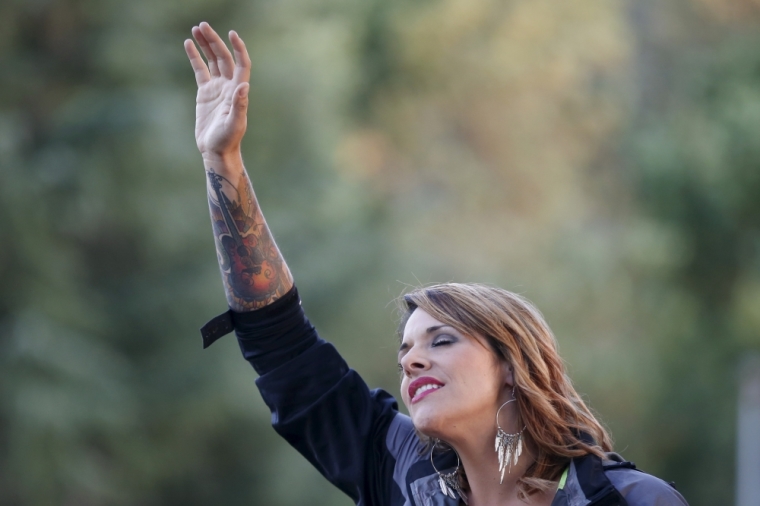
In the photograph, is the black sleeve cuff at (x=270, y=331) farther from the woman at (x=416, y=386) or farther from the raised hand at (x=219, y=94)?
the raised hand at (x=219, y=94)

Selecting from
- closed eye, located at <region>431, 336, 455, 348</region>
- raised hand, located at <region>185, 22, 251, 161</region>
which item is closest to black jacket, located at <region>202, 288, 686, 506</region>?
closed eye, located at <region>431, 336, 455, 348</region>

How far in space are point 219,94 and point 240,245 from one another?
0.45 meters

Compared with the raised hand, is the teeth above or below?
below

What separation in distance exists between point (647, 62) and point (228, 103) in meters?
19.6

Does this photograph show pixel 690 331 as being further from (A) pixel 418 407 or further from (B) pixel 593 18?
(A) pixel 418 407

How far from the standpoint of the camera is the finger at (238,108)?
9.56 ft

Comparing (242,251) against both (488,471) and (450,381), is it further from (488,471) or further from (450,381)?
(488,471)

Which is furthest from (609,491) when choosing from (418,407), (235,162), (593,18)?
(593,18)

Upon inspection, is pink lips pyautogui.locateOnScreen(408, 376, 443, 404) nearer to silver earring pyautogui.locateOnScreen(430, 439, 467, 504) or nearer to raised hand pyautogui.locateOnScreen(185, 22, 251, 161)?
silver earring pyautogui.locateOnScreen(430, 439, 467, 504)

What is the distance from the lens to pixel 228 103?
2.98 meters

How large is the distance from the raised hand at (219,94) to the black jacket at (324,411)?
0.48 m

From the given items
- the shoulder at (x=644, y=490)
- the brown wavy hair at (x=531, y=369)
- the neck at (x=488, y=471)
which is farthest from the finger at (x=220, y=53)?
the shoulder at (x=644, y=490)

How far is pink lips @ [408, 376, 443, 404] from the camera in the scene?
276 centimetres

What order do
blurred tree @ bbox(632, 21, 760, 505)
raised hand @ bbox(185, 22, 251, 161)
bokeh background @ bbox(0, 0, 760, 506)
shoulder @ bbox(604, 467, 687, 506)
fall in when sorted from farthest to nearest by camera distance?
blurred tree @ bbox(632, 21, 760, 505) → bokeh background @ bbox(0, 0, 760, 506) → raised hand @ bbox(185, 22, 251, 161) → shoulder @ bbox(604, 467, 687, 506)
